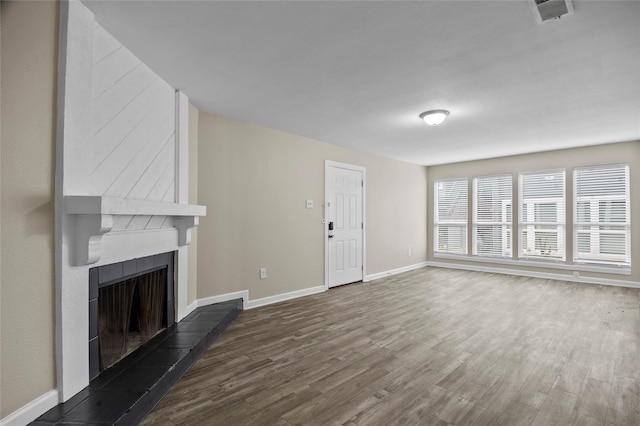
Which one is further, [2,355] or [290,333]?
[290,333]

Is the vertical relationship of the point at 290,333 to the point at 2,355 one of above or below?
below

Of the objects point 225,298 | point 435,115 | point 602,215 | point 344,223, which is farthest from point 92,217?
point 602,215

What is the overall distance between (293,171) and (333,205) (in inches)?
39.9

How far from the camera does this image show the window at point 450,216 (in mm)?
7121

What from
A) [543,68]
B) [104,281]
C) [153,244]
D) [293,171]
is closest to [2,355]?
[104,281]

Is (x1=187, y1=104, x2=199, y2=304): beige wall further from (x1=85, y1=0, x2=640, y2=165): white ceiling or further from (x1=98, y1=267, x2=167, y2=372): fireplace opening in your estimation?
(x1=98, y1=267, x2=167, y2=372): fireplace opening

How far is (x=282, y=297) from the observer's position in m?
4.36

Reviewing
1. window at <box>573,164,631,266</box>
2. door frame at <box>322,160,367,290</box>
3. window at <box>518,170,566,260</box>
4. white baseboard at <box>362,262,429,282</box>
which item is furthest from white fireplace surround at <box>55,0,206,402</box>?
window at <box>573,164,631,266</box>

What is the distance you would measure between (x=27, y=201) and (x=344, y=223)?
4319 millimetres

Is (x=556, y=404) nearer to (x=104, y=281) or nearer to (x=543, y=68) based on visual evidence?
(x=543, y=68)

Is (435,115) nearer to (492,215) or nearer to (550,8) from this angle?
(550,8)

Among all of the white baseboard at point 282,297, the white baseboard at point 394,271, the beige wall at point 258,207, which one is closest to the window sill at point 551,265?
the white baseboard at point 394,271

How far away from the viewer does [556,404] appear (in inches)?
78.2

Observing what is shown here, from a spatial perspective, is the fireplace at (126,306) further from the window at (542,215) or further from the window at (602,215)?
the window at (602,215)
